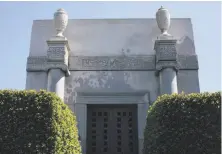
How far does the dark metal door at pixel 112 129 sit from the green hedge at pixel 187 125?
9.45 feet

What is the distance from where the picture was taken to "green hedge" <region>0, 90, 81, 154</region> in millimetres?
7898

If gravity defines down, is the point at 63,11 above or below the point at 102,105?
above

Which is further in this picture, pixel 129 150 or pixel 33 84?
pixel 33 84

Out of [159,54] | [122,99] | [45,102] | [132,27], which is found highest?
[132,27]

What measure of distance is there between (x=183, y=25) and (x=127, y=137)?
4817 mm

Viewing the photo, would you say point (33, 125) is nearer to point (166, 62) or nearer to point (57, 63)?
point (57, 63)

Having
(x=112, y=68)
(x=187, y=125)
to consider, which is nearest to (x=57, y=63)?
(x=112, y=68)

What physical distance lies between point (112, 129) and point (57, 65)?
284cm

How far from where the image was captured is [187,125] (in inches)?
326

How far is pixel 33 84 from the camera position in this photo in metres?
12.2

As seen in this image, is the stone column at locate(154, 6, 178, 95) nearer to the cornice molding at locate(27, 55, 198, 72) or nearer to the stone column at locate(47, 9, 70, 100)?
the cornice molding at locate(27, 55, 198, 72)

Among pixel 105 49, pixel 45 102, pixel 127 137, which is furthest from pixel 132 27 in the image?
pixel 45 102

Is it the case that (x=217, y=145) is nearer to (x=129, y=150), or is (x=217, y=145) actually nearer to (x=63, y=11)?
(x=129, y=150)

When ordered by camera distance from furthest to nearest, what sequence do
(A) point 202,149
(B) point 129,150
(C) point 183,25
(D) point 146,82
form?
(C) point 183,25
(D) point 146,82
(B) point 129,150
(A) point 202,149
